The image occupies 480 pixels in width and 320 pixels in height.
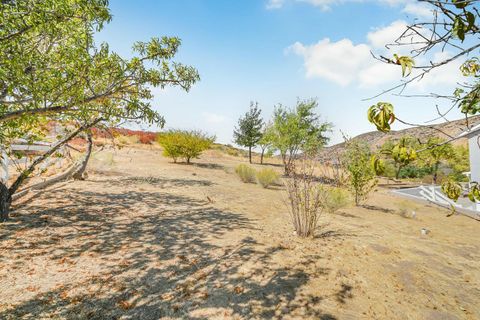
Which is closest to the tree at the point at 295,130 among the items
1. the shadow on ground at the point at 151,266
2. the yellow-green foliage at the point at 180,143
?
the yellow-green foliage at the point at 180,143

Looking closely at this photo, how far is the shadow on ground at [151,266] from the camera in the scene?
3.54 metres

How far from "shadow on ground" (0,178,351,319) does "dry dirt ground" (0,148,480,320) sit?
0.7 inches

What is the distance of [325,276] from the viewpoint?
179 inches

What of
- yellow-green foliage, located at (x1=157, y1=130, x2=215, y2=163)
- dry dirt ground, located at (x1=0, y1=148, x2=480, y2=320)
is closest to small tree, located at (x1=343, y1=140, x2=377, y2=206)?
dry dirt ground, located at (x1=0, y1=148, x2=480, y2=320)

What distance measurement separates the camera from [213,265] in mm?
4707

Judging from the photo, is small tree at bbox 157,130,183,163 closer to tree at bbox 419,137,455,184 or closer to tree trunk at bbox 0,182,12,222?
tree trunk at bbox 0,182,12,222

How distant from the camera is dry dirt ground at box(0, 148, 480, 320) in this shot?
3.64m

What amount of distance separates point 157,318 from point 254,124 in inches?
A: 1285

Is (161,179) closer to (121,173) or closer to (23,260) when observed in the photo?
(121,173)

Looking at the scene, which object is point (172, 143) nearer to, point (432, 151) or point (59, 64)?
point (59, 64)

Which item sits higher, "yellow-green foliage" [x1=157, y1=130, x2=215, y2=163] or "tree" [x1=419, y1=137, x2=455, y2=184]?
"yellow-green foliage" [x1=157, y1=130, x2=215, y2=163]

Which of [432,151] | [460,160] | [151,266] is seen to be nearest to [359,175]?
[151,266]

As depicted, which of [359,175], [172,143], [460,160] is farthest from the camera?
[460,160]

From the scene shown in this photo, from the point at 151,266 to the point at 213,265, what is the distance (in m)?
0.99
